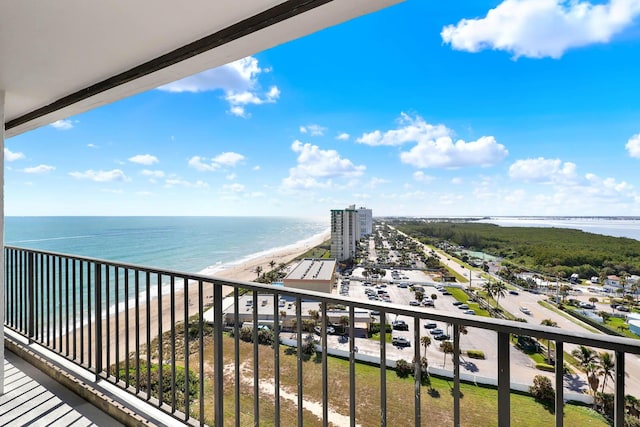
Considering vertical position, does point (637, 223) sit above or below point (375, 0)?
below

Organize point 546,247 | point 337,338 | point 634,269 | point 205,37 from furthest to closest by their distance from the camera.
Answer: point 546,247
point 634,269
point 337,338
point 205,37

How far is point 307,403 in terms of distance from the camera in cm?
327

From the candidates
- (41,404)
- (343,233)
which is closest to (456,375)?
(41,404)

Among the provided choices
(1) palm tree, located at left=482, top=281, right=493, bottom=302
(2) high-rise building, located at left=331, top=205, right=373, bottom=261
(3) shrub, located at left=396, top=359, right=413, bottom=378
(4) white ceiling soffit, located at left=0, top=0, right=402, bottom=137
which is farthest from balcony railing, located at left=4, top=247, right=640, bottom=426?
(2) high-rise building, located at left=331, top=205, right=373, bottom=261

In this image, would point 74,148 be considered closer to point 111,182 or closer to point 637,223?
point 111,182

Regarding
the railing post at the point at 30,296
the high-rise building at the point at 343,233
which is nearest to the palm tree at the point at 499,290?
the high-rise building at the point at 343,233

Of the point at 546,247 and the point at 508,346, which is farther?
the point at 546,247

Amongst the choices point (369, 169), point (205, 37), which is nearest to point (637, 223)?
point (205, 37)

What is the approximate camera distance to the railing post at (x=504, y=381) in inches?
35.2

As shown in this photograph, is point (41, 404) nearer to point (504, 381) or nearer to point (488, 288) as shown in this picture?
point (504, 381)

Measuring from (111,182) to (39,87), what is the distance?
182ft

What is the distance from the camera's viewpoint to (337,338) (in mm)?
1873

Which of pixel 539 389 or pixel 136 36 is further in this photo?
pixel 136 36

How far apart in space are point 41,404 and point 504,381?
2450 mm
